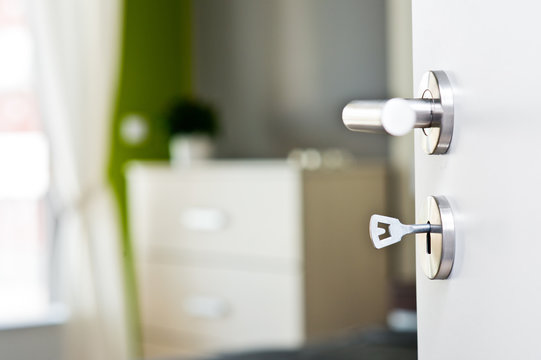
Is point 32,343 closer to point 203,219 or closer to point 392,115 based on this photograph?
point 203,219

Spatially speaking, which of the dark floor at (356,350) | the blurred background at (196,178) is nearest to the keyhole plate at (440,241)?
the dark floor at (356,350)

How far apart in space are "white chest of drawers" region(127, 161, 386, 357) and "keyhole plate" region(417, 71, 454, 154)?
2.03m

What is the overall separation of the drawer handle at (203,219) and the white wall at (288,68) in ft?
2.08

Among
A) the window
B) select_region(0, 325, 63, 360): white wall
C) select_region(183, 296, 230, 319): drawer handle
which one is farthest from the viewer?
the window

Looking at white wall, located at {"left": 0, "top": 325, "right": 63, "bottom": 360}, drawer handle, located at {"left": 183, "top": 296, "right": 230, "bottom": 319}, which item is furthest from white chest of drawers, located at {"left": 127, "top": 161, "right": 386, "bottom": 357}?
white wall, located at {"left": 0, "top": 325, "right": 63, "bottom": 360}

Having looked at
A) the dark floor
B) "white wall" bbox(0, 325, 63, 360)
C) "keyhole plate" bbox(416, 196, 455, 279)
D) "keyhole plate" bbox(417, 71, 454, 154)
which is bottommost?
"white wall" bbox(0, 325, 63, 360)

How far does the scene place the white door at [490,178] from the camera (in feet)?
1.41

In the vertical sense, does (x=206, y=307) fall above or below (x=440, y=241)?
below

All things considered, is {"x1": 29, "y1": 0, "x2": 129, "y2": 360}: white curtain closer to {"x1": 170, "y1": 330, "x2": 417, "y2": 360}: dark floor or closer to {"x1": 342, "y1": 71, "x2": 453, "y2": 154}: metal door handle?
{"x1": 170, "y1": 330, "x2": 417, "y2": 360}: dark floor

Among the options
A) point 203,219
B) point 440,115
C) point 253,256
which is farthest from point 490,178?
point 203,219

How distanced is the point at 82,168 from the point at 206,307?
788 mm

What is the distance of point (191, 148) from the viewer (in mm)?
3234

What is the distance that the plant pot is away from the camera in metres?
3.23

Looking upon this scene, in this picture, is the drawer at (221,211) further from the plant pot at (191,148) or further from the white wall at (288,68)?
the white wall at (288,68)
